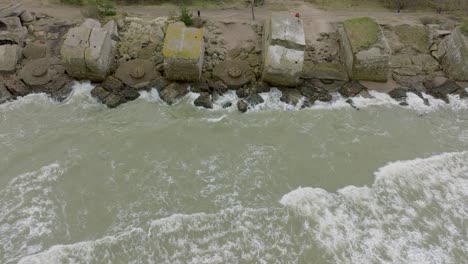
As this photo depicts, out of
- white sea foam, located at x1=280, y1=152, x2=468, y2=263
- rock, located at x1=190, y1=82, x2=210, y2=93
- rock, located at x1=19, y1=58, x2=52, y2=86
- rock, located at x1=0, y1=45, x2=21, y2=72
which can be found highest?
rock, located at x1=0, y1=45, x2=21, y2=72

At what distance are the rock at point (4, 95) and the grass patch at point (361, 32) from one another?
13023mm

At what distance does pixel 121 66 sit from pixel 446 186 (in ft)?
39.7

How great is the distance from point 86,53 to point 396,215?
1160cm

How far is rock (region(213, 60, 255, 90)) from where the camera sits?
1407 centimetres

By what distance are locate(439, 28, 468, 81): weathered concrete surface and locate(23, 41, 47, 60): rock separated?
54.4ft

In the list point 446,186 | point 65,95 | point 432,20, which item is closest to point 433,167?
point 446,186

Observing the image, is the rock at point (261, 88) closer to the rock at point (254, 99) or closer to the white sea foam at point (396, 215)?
the rock at point (254, 99)

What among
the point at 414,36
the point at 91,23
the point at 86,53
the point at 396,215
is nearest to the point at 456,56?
the point at 414,36

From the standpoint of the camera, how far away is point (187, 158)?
11.5 meters

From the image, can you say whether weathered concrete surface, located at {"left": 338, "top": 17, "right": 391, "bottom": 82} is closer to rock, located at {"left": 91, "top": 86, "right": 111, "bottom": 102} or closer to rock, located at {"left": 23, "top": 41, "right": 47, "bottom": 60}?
rock, located at {"left": 91, "top": 86, "right": 111, "bottom": 102}

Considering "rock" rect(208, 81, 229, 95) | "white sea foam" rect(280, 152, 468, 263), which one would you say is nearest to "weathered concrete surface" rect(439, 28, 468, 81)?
"white sea foam" rect(280, 152, 468, 263)

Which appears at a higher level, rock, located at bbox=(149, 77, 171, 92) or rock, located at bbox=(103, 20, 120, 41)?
rock, located at bbox=(103, 20, 120, 41)

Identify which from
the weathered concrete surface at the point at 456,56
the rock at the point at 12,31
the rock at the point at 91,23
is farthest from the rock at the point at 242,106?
the rock at the point at 12,31

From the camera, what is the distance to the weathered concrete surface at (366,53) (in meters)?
14.0
